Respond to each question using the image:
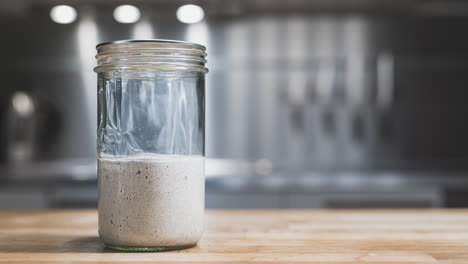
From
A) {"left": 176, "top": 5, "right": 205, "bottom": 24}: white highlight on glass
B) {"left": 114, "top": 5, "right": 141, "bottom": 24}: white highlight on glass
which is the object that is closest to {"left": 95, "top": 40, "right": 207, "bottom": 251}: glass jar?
{"left": 176, "top": 5, "right": 205, "bottom": 24}: white highlight on glass

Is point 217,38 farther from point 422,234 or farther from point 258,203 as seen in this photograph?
point 422,234

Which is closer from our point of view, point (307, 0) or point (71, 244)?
point (71, 244)

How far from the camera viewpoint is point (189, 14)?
→ 2.79m

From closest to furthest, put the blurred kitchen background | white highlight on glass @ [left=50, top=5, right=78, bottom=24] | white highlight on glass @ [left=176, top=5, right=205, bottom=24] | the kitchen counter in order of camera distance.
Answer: the kitchen counter, white highlight on glass @ [left=176, top=5, right=205, bottom=24], white highlight on glass @ [left=50, top=5, right=78, bottom=24], the blurred kitchen background

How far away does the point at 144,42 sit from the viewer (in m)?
0.66

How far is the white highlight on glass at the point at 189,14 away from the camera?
2648 millimetres

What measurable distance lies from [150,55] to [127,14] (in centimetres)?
224

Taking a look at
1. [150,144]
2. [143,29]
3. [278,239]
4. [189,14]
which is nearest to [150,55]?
[150,144]

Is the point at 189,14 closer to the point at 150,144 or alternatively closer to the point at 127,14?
the point at 127,14

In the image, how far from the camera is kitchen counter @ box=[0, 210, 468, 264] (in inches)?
24.2

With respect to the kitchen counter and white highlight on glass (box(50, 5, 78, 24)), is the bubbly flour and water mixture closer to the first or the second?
the kitchen counter

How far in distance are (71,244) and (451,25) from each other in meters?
2.67

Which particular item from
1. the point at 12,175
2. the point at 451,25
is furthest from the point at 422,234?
the point at 451,25

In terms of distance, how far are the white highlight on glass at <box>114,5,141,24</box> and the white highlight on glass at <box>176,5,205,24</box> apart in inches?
8.4
